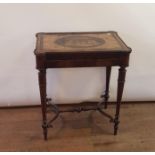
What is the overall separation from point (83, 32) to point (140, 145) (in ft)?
2.69

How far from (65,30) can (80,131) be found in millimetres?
693

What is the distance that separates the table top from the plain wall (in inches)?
4.1

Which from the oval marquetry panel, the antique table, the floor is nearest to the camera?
the antique table

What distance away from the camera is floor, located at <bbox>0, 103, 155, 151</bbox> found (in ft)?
5.28

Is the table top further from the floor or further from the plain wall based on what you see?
the floor

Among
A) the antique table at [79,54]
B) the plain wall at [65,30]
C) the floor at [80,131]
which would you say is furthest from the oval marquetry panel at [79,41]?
the floor at [80,131]

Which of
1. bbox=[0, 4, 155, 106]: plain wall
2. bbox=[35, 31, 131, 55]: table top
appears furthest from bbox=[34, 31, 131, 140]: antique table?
bbox=[0, 4, 155, 106]: plain wall

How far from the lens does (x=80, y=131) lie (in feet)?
5.73

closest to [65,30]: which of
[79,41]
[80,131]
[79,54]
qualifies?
[79,41]

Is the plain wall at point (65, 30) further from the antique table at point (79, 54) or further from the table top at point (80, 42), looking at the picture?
the antique table at point (79, 54)

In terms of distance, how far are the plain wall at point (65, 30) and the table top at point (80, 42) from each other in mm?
104

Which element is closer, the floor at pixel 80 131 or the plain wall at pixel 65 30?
the floor at pixel 80 131

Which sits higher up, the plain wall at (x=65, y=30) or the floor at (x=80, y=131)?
the plain wall at (x=65, y=30)

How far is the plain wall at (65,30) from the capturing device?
5.62 ft
